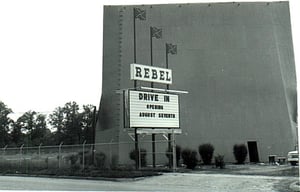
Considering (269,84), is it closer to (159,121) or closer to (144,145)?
(144,145)

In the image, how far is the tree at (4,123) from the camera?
2708 inches

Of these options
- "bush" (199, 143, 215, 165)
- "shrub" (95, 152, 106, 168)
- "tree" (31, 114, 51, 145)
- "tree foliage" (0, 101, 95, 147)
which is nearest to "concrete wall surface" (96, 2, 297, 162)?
"bush" (199, 143, 215, 165)

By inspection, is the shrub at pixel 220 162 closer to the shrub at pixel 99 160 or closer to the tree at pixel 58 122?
the shrub at pixel 99 160

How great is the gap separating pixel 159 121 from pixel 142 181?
669 centimetres

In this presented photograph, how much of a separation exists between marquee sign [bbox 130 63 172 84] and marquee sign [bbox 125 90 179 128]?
42.6 inches

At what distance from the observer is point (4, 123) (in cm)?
7288

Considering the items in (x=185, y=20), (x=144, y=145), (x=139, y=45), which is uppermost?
(x=185, y=20)

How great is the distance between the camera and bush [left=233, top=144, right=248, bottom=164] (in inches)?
1446

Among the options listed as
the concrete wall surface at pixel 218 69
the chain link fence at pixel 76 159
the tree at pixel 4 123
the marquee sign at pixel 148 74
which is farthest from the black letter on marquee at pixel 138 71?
the tree at pixel 4 123

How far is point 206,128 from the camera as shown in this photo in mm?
39406

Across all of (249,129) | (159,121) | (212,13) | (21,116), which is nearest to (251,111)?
(249,129)

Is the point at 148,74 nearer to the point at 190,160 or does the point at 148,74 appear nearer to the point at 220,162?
the point at 190,160

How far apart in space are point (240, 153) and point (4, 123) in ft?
157

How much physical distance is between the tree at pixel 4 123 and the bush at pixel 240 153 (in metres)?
40.4
